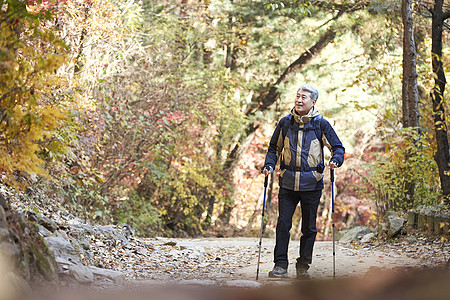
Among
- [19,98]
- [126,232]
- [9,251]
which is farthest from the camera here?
[126,232]

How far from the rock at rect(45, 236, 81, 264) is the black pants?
6.62 ft

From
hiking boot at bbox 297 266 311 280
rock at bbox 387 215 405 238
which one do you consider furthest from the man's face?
rock at bbox 387 215 405 238

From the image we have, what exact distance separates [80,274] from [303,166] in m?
2.39

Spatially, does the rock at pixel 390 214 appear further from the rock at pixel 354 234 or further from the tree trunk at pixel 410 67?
the tree trunk at pixel 410 67

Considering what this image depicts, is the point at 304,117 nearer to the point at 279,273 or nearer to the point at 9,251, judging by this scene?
the point at 279,273

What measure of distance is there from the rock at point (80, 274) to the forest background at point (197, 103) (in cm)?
87

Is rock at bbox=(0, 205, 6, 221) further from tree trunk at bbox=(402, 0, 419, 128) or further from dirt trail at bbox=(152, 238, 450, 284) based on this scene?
tree trunk at bbox=(402, 0, 419, 128)

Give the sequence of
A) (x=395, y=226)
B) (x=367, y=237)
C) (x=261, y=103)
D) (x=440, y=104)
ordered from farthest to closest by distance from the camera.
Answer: (x=261, y=103) → (x=367, y=237) → (x=395, y=226) → (x=440, y=104)

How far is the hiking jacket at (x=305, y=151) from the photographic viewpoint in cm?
545

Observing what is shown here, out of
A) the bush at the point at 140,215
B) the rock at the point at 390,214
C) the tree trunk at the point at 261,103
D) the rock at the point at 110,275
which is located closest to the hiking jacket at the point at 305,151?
the rock at the point at 110,275

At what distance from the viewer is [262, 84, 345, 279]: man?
5465mm

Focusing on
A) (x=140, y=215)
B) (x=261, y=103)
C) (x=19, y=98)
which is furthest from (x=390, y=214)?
(x=261, y=103)

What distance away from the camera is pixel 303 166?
546 centimetres

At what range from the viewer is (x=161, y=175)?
42.4 ft
